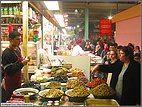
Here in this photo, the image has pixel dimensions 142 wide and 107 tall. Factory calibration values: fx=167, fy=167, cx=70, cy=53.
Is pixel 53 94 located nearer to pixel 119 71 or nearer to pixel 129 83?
pixel 129 83

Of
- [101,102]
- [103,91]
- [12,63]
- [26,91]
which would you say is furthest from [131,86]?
[12,63]

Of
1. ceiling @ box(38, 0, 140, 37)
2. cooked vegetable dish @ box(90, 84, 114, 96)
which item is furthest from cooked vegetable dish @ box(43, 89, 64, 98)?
ceiling @ box(38, 0, 140, 37)

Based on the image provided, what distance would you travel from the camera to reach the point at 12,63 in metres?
2.89

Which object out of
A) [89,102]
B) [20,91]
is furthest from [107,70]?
[20,91]

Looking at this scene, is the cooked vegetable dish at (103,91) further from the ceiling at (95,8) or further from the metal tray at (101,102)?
the ceiling at (95,8)

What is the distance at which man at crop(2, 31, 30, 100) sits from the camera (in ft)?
9.25

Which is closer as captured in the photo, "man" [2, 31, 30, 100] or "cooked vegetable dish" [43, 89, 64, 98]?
"cooked vegetable dish" [43, 89, 64, 98]

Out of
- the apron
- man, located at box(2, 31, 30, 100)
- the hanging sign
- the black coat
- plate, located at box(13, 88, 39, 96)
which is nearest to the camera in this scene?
the black coat

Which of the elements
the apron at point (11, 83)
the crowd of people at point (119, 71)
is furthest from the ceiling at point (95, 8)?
the apron at point (11, 83)

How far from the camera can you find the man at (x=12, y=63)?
9.25 ft

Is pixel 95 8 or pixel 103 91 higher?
pixel 95 8

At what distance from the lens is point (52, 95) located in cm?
245

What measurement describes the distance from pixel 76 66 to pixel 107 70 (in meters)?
2.15

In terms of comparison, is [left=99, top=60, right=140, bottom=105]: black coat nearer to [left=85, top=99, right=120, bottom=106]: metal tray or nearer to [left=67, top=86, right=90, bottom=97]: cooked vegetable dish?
[left=85, top=99, right=120, bottom=106]: metal tray
